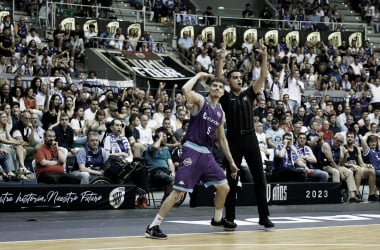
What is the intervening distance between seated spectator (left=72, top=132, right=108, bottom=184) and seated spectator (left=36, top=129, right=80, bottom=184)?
8.1 inches

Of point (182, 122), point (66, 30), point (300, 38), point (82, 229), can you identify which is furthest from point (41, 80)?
point (300, 38)

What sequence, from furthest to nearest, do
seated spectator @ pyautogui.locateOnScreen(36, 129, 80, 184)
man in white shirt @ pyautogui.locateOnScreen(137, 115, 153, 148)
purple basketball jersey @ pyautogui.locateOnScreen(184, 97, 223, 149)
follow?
man in white shirt @ pyautogui.locateOnScreen(137, 115, 153, 148) < seated spectator @ pyautogui.locateOnScreen(36, 129, 80, 184) < purple basketball jersey @ pyautogui.locateOnScreen(184, 97, 223, 149)

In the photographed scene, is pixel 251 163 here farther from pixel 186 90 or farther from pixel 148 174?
pixel 148 174

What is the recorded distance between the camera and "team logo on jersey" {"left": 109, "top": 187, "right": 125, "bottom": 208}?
15.1 meters

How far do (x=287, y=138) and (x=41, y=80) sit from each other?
5893 millimetres

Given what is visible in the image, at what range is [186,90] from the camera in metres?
10.7

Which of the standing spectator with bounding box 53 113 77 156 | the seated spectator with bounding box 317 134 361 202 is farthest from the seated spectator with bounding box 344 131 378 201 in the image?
the standing spectator with bounding box 53 113 77 156

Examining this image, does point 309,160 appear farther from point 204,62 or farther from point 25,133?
point 204,62

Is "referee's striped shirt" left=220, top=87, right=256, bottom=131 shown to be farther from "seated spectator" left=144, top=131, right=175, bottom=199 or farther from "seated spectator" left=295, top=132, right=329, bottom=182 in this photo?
"seated spectator" left=295, top=132, right=329, bottom=182

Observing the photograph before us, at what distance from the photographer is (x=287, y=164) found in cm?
1795

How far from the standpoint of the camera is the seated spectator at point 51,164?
49.6ft

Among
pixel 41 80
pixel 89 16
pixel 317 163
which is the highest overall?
pixel 89 16

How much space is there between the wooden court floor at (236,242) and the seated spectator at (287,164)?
20.1 ft

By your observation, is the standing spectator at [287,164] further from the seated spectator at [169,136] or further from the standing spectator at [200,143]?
the standing spectator at [200,143]
